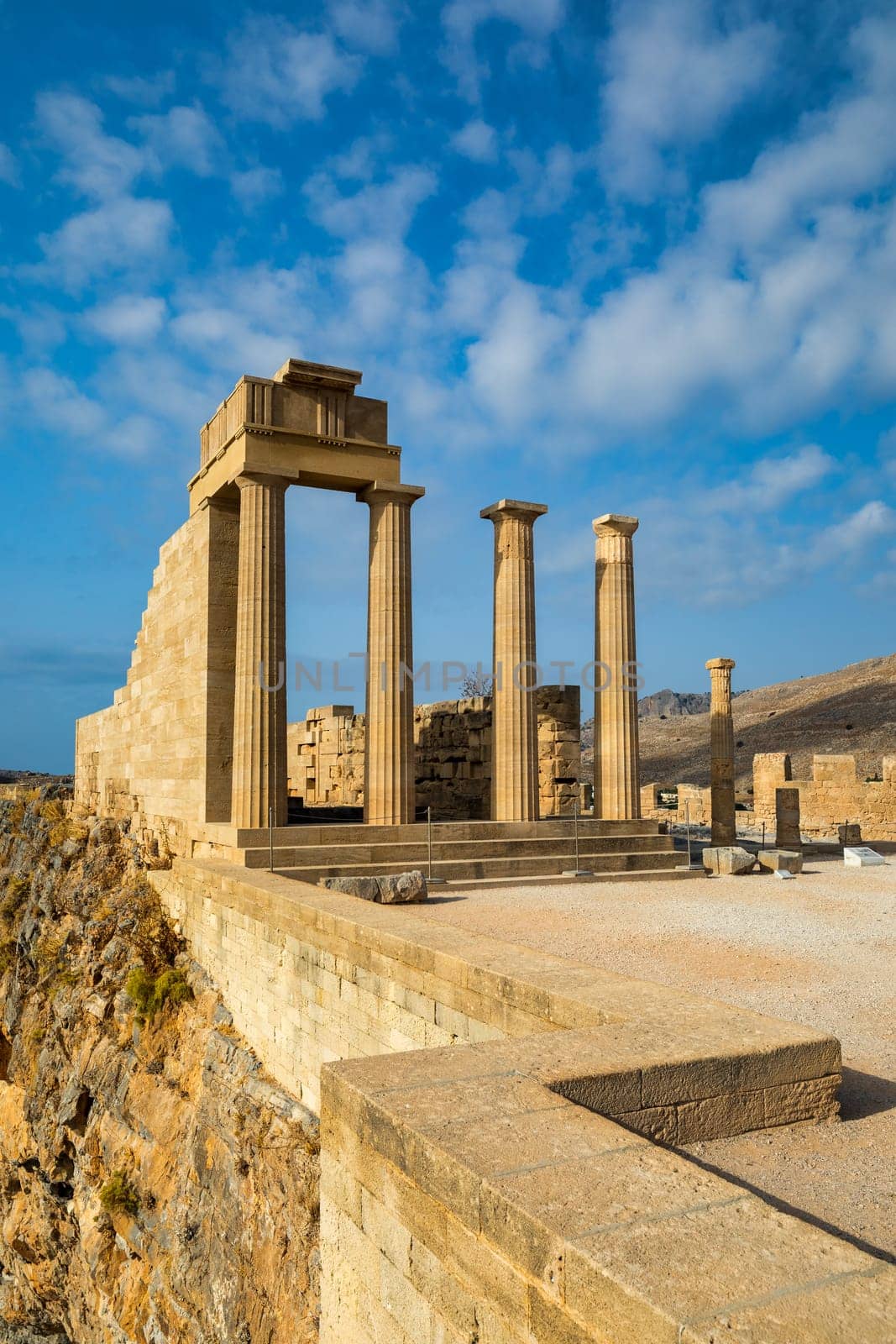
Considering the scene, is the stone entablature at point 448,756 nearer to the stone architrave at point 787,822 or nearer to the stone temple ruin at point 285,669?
the stone temple ruin at point 285,669

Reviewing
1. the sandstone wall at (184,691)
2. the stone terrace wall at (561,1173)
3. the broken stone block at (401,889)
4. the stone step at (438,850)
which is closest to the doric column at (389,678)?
the stone step at (438,850)

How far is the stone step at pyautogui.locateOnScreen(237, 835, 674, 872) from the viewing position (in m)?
11.4

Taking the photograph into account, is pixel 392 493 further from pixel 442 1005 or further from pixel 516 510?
pixel 442 1005

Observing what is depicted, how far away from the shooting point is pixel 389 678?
13.5 metres

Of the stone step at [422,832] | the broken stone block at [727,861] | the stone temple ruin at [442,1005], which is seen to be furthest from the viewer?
the broken stone block at [727,861]

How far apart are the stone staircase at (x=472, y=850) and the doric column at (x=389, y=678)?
618 mm

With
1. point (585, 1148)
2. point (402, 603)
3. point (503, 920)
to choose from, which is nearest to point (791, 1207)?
point (585, 1148)

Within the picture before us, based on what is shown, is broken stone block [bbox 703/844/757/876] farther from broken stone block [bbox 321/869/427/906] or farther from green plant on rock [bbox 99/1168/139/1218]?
green plant on rock [bbox 99/1168/139/1218]

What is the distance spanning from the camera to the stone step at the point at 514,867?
1111 centimetres

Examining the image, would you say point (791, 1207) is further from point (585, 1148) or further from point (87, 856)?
point (87, 856)

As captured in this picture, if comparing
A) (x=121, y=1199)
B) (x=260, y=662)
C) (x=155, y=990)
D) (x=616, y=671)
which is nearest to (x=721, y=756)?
(x=616, y=671)

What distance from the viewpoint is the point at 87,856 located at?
50.7 ft

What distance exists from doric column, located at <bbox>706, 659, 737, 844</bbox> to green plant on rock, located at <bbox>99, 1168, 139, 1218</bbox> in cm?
1398

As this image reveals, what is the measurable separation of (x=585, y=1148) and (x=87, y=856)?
14.1 meters
